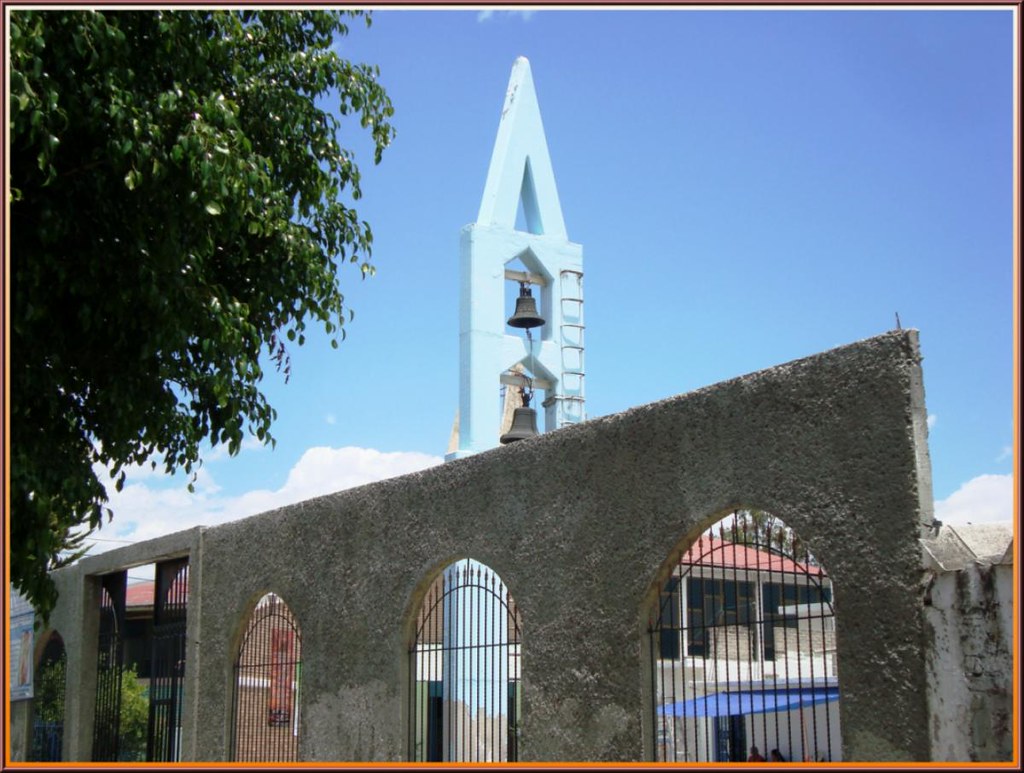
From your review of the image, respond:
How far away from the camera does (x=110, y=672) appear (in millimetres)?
15664

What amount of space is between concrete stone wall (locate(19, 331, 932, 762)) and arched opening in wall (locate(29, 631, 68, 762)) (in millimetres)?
5602

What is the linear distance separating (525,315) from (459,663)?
6.05 m

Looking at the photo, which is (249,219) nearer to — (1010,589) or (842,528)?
(842,528)

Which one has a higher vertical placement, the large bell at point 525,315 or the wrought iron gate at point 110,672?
the large bell at point 525,315

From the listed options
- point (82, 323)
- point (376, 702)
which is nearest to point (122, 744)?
point (376, 702)

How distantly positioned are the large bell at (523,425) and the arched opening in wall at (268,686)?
2.80m

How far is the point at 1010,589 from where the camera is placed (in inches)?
231

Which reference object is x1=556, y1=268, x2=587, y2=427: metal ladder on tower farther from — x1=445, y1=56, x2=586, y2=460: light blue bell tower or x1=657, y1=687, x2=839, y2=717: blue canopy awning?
x1=657, y1=687, x2=839, y2=717: blue canopy awning

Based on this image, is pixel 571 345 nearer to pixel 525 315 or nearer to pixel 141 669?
pixel 525 315

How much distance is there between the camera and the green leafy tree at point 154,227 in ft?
25.3

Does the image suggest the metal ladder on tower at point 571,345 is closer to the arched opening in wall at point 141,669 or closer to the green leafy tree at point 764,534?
the arched opening in wall at point 141,669

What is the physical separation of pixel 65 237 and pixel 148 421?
1.50 m

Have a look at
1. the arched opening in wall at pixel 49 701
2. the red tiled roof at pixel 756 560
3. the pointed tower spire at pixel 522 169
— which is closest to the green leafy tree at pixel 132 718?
the arched opening in wall at pixel 49 701

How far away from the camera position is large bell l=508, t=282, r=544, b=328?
14820 mm
